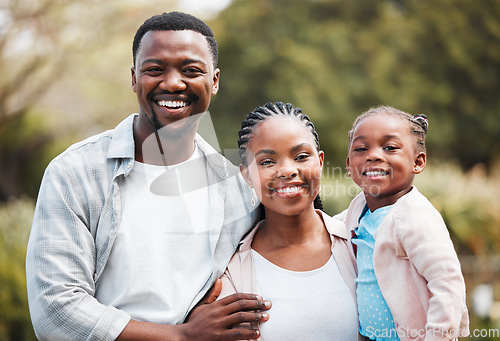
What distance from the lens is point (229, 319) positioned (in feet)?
8.55

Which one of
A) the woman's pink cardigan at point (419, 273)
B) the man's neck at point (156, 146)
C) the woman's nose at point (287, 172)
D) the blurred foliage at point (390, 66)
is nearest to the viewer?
the woman's pink cardigan at point (419, 273)

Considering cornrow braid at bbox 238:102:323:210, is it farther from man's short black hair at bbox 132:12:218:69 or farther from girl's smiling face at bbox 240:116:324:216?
man's short black hair at bbox 132:12:218:69

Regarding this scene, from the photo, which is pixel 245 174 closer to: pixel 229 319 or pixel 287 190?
pixel 287 190

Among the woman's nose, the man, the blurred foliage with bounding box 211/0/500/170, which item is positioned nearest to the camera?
the man

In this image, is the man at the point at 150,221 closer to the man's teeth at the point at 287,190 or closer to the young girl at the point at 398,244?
the man's teeth at the point at 287,190

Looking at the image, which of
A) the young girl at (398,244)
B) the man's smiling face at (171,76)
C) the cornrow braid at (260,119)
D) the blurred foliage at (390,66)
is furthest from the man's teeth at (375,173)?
the blurred foliage at (390,66)

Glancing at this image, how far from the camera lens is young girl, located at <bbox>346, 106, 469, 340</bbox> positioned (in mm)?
2375

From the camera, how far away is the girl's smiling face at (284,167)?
2.81 meters

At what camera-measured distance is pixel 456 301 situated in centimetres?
234

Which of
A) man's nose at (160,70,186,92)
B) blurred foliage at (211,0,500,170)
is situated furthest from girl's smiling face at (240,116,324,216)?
blurred foliage at (211,0,500,170)

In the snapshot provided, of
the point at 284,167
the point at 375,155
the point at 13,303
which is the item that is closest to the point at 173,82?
the point at 284,167

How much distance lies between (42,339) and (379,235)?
1685 millimetres

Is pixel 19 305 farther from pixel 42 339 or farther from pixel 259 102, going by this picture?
pixel 259 102

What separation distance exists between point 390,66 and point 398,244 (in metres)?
16.9
